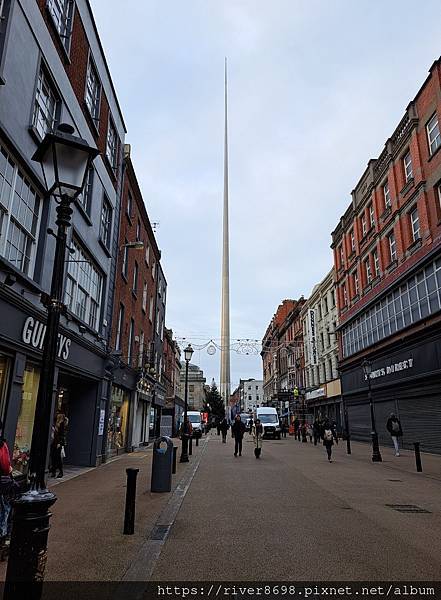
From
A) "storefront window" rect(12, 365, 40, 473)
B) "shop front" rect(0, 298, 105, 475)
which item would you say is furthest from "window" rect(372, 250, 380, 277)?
"storefront window" rect(12, 365, 40, 473)

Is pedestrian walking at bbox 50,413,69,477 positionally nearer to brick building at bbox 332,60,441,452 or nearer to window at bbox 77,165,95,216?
window at bbox 77,165,95,216

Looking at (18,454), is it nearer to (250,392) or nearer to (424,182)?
(424,182)

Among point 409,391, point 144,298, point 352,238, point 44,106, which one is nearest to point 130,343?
point 144,298

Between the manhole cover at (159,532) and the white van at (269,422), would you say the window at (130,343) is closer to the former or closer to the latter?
the manhole cover at (159,532)

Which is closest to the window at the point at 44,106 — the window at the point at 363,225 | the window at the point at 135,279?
the window at the point at 135,279

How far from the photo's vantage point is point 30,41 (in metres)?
10.0

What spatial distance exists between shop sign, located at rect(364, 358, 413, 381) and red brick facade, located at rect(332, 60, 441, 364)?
4429 mm

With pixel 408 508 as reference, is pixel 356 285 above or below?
above

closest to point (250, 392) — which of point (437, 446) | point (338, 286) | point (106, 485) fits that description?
point (338, 286)

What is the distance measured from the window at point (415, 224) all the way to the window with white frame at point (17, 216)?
1891 cm

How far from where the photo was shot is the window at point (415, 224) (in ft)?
73.8

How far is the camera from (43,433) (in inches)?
140

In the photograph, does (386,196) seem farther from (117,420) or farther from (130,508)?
(130,508)

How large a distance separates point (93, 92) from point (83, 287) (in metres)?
7.26
